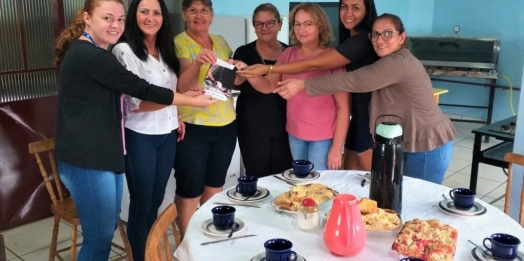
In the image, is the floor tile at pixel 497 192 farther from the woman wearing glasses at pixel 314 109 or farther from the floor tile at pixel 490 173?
the woman wearing glasses at pixel 314 109

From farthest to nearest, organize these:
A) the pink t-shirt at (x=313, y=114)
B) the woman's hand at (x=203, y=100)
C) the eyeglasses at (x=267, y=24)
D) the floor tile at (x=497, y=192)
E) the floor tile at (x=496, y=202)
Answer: the floor tile at (x=497, y=192), the floor tile at (x=496, y=202), the eyeglasses at (x=267, y=24), the pink t-shirt at (x=313, y=114), the woman's hand at (x=203, y=100)

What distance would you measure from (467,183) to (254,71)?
9.11 ft

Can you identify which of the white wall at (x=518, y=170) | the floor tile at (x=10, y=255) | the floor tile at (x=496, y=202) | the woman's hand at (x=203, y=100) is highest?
the woman's hand at (x=203, y=100)

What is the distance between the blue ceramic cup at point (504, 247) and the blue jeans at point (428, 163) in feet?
2.80

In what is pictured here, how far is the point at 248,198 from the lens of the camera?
1811mm

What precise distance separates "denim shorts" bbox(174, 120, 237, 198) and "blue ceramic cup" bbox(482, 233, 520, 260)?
1.44 m

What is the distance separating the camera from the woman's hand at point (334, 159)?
2352 millimetres

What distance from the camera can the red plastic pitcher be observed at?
137 cm

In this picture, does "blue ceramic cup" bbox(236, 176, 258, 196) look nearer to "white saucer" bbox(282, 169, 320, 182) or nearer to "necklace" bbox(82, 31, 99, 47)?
"white saucer" bbox(282, 169, 320, 182)

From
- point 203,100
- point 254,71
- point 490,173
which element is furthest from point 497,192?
point 203,100

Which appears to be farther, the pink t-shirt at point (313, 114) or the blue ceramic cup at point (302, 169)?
the pink t-shirt at point (313, 114)

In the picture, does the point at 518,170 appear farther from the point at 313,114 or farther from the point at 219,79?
the point at 219,79

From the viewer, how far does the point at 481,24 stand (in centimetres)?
632

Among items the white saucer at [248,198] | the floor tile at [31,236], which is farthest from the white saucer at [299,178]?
the floor tile at [31,236]
